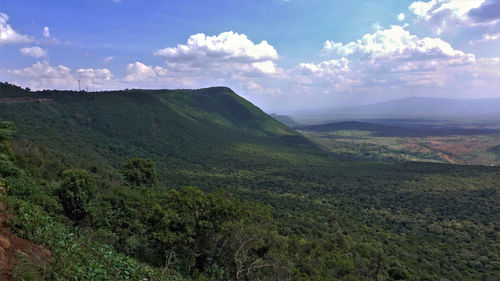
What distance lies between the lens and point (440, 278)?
93.0 feet

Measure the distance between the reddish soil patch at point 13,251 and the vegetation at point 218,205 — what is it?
11.5 inches

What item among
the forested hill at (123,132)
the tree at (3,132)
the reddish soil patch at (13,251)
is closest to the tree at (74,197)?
the tree at (3,132)

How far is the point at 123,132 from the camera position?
8462 cm

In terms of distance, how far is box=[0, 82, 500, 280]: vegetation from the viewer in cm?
1404

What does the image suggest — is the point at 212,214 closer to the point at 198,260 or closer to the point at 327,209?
the point at 198,260

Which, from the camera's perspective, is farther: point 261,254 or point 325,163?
point 325,163

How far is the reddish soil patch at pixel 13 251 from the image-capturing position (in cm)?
663

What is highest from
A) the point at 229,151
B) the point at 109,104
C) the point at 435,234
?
the point at 109,104

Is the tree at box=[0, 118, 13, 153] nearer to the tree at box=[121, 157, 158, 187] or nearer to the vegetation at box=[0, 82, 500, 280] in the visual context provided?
the vegetation at box=[0, 82, 500, 280]

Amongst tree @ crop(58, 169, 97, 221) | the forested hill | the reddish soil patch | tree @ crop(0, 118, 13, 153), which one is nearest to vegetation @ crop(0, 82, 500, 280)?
tree @ crop(58, 169, 97, 221)

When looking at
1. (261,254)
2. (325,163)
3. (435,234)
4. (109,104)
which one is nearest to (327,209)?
(435,234)

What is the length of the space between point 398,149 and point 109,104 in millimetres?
148490

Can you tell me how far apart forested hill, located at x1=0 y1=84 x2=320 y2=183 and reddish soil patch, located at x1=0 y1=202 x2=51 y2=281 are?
26.8 meters

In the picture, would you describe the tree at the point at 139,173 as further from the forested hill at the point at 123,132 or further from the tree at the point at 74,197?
the tree at the point at 74,197
